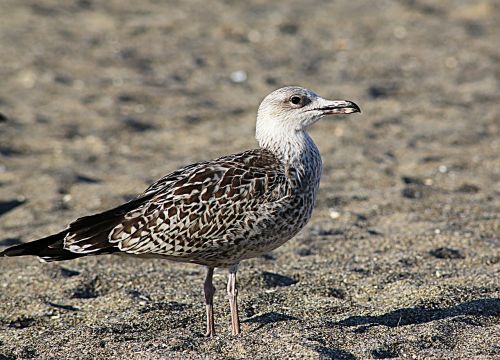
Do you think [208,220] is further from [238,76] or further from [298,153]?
[238,76]

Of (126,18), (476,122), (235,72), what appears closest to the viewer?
(476,122)

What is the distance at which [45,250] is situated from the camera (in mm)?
5645

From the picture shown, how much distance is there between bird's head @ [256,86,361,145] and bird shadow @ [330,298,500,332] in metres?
1.28

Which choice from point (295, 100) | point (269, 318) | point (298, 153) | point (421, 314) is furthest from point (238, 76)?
point (421, 314)

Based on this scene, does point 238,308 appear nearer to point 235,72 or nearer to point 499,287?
point 499,287

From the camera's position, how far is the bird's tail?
5.63 meters

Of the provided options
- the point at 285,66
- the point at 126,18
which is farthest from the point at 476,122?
the point at 126,18

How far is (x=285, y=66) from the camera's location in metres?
12.9

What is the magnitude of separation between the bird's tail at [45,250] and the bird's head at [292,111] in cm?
147

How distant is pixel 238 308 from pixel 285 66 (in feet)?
23.2

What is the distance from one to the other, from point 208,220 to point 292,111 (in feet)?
3.50

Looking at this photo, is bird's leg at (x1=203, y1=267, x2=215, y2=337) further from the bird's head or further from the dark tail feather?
the bird's head

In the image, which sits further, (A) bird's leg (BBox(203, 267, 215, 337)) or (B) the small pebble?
(B) the small pebble

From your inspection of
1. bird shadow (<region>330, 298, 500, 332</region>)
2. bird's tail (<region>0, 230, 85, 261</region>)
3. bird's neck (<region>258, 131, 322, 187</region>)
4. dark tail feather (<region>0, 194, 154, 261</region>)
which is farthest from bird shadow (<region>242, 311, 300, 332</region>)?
bird's tail (<region>0, 230, 85, 261</region>)
